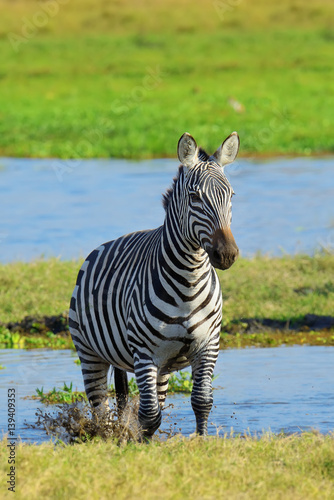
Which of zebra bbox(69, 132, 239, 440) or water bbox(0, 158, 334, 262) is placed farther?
water bbox(0, 158, 334, 262)

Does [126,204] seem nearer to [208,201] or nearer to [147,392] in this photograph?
[147,392]

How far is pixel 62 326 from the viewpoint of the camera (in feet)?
32.9

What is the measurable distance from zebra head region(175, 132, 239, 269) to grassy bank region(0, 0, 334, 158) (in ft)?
62.3

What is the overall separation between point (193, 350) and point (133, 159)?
1945 centimetres

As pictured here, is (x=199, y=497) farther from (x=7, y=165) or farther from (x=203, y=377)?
(x=7, y=165)

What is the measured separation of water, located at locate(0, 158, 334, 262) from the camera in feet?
48.6

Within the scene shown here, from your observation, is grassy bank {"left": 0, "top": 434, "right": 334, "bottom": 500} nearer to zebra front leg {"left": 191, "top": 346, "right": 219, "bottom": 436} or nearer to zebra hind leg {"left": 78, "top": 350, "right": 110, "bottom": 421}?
zebra front leg {"left": 191, "top": 346, "right": 219, "bottom": 436}

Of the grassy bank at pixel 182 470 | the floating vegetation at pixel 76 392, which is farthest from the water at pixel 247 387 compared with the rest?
the grassy bank at pixel 182 470

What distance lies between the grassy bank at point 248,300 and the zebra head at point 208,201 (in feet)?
13.4

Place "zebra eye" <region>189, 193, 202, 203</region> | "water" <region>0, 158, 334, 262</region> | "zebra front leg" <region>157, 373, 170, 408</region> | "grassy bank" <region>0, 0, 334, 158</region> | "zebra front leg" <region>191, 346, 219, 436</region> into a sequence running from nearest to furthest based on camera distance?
"zebra eye" <region>189, 193, 202, 203</region>
"zebra front leg" <region>191, 346, 219, 436</region>
"zebra front leg" <region>157, 373, 170, 408</region>
"water" <region>0, 158, 334, 262</region>
"grassy bank" <region>0, 0, 334, 158</region>

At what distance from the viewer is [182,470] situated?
15.8ft

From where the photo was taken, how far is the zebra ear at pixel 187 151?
5641 mm

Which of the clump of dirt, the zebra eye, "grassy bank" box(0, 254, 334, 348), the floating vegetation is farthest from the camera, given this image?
"grassy bank" box(0, 254, 334, 348)

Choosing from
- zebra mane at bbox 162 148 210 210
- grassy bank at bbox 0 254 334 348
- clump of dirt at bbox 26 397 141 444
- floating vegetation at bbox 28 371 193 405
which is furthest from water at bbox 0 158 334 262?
zebra mane at bbox 162 148 210 210
